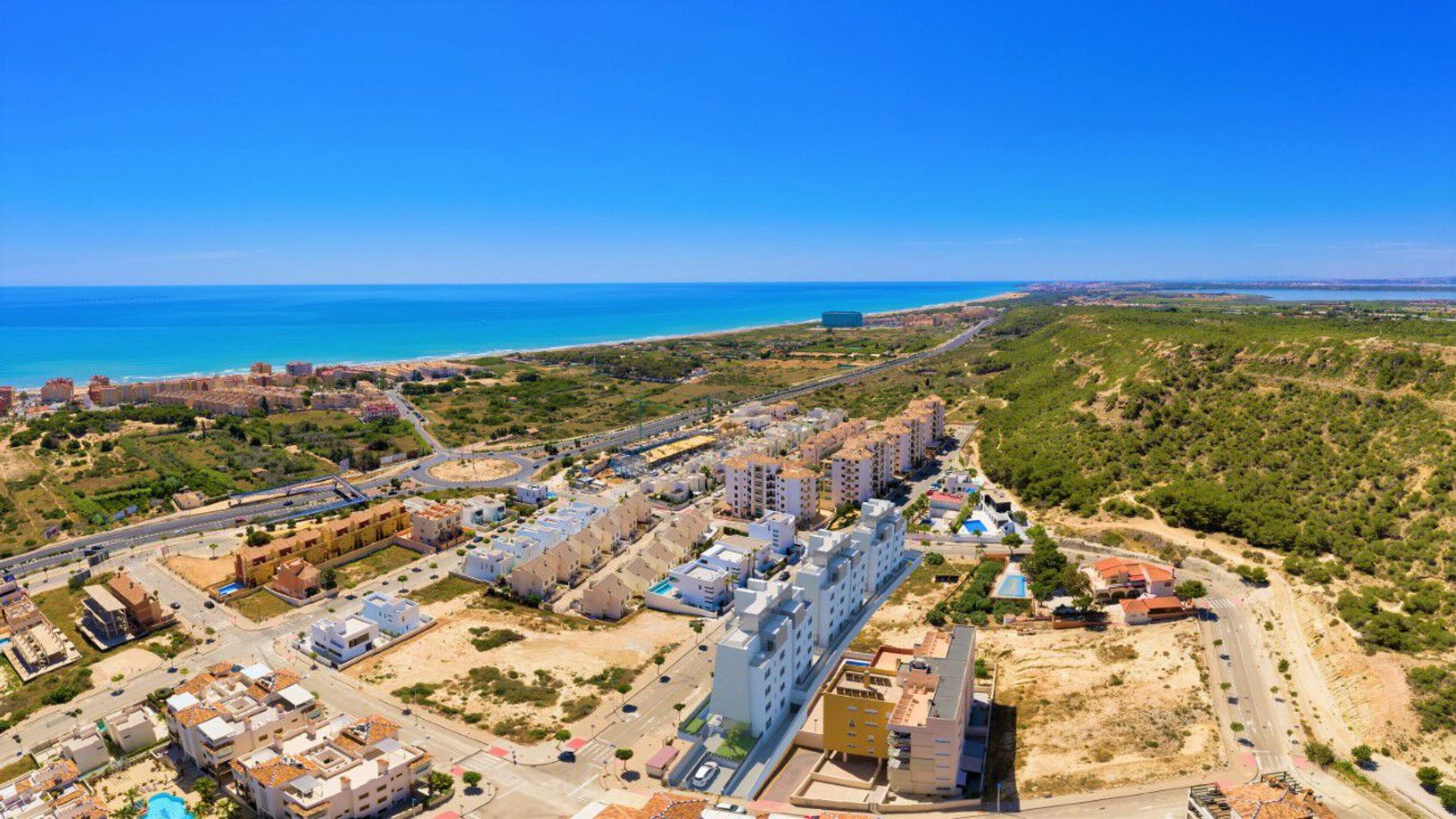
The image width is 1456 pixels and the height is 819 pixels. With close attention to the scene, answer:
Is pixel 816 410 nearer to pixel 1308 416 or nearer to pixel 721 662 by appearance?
pixel 1308 416

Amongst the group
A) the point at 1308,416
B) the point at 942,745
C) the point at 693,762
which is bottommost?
the point at 693,762

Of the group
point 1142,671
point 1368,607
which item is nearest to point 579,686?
point 1142,671

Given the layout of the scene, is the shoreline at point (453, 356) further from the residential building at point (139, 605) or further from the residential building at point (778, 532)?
the residential building at point (778, 532)

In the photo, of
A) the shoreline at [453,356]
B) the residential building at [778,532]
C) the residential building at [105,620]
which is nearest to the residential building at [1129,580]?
the residential building at [778,532]

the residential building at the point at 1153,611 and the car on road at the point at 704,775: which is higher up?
the residential building at the point at 1153,611

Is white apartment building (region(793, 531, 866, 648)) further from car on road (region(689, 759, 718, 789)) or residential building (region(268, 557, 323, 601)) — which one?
residential building (region(268, 557, 323, 601))

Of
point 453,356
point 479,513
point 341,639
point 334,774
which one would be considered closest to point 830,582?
point 334,774

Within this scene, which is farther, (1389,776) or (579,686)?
(579,686)
